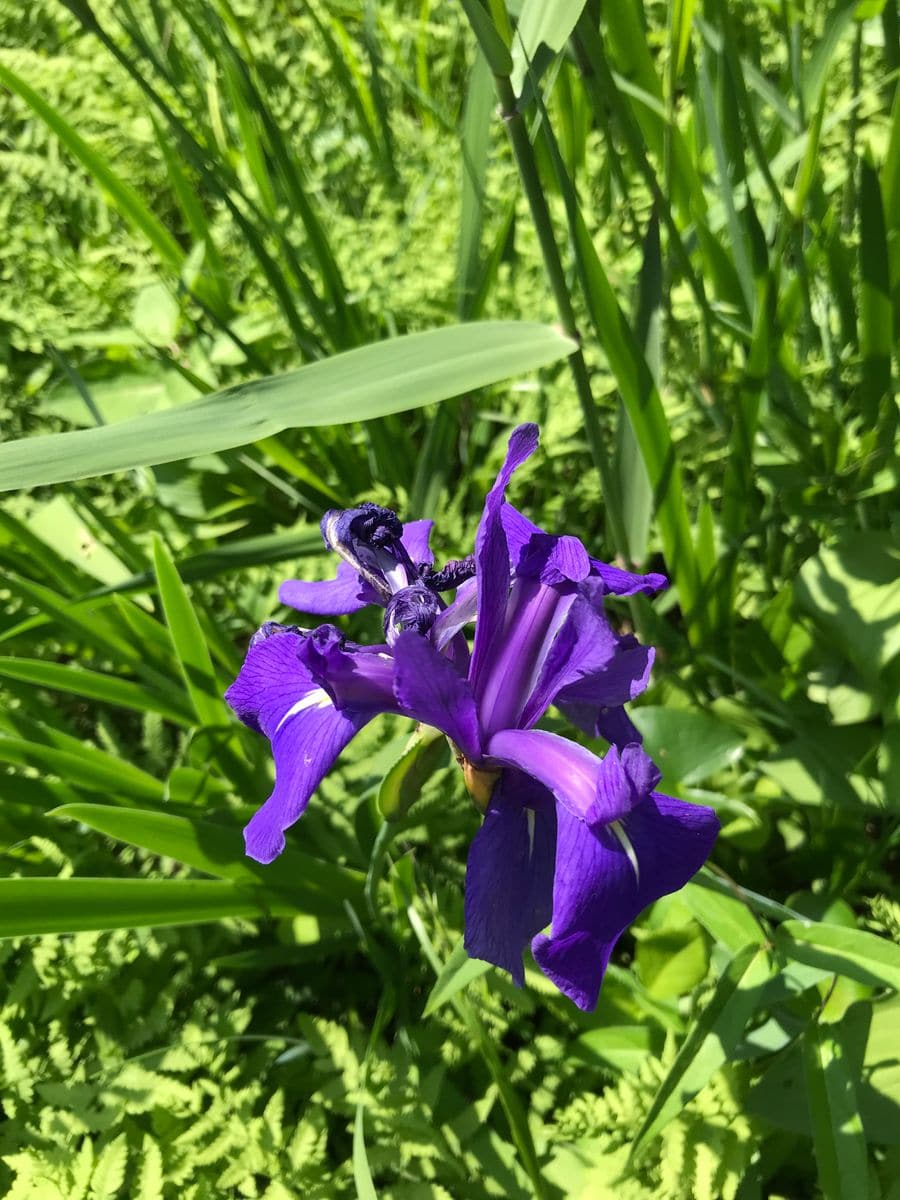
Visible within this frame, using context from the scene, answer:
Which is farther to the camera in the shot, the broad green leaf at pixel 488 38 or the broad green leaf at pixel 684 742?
the broad green leaf at pixel 684 742

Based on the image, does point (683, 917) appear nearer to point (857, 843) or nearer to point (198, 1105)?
point (857, 843)

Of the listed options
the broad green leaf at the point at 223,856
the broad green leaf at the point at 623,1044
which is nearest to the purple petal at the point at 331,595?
the broad green leaf at the point at 223,856

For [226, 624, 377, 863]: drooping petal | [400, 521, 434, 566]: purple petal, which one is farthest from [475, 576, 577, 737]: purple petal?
[400, 521, 434, 566]: purple petal

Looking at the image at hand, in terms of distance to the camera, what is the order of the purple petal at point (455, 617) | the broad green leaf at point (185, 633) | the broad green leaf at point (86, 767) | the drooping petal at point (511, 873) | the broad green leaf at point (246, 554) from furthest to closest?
the broad green leaf at point (246, 554) → the broad green leaf at point (185, 633) → the broad green leaf at point (86, 767) → the purple petal at point (455, 617) → the drooping petal at point (511, 873)

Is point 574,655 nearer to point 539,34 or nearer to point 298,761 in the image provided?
point 298,761

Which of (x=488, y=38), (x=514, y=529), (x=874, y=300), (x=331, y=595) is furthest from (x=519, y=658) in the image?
(x=874, y=300)

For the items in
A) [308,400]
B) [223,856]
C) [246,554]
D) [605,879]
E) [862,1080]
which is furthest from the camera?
[246,554]

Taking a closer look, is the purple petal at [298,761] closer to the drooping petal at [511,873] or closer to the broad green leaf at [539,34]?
the drooping petal at [511,873]
